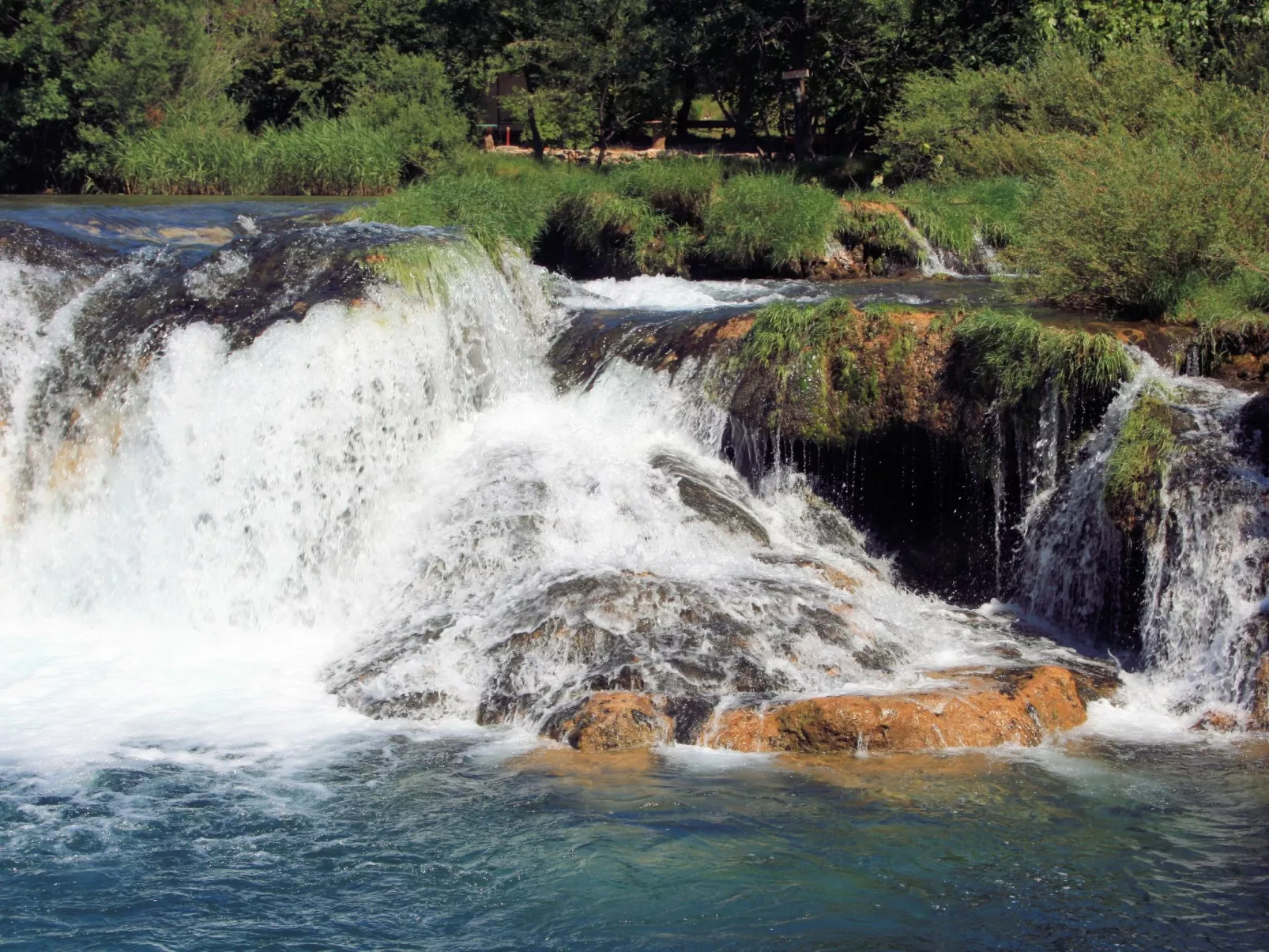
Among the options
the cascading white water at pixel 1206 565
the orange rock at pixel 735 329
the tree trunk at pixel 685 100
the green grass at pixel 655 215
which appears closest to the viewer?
the cascading white water at pixel 1206 565

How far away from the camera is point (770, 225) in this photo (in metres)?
15.3

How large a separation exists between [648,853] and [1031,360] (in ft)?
16.1

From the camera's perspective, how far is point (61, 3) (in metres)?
25.2

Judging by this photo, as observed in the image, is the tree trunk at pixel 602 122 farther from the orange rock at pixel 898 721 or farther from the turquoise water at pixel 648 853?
the turquoise water at pixel 648 853

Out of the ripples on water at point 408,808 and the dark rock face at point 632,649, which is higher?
the dark rock face at point 632,649

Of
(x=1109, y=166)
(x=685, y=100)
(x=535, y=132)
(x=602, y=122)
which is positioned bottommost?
(x=1109, y=166)

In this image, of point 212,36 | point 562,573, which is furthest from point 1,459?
point 212,36

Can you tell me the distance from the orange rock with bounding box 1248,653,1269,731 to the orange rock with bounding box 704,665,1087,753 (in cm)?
92

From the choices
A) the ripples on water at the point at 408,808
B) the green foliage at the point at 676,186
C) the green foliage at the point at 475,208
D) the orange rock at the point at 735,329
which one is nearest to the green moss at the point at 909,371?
the orange rock at the point at 735,329

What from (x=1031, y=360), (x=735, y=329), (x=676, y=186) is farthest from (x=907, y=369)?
(x=676, y=186)

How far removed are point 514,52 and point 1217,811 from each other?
2443 centimetres

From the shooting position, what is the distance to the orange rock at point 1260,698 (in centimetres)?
720

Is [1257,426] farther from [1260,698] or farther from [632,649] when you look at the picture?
[632,649]

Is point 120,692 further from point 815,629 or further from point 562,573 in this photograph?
point 815,629
